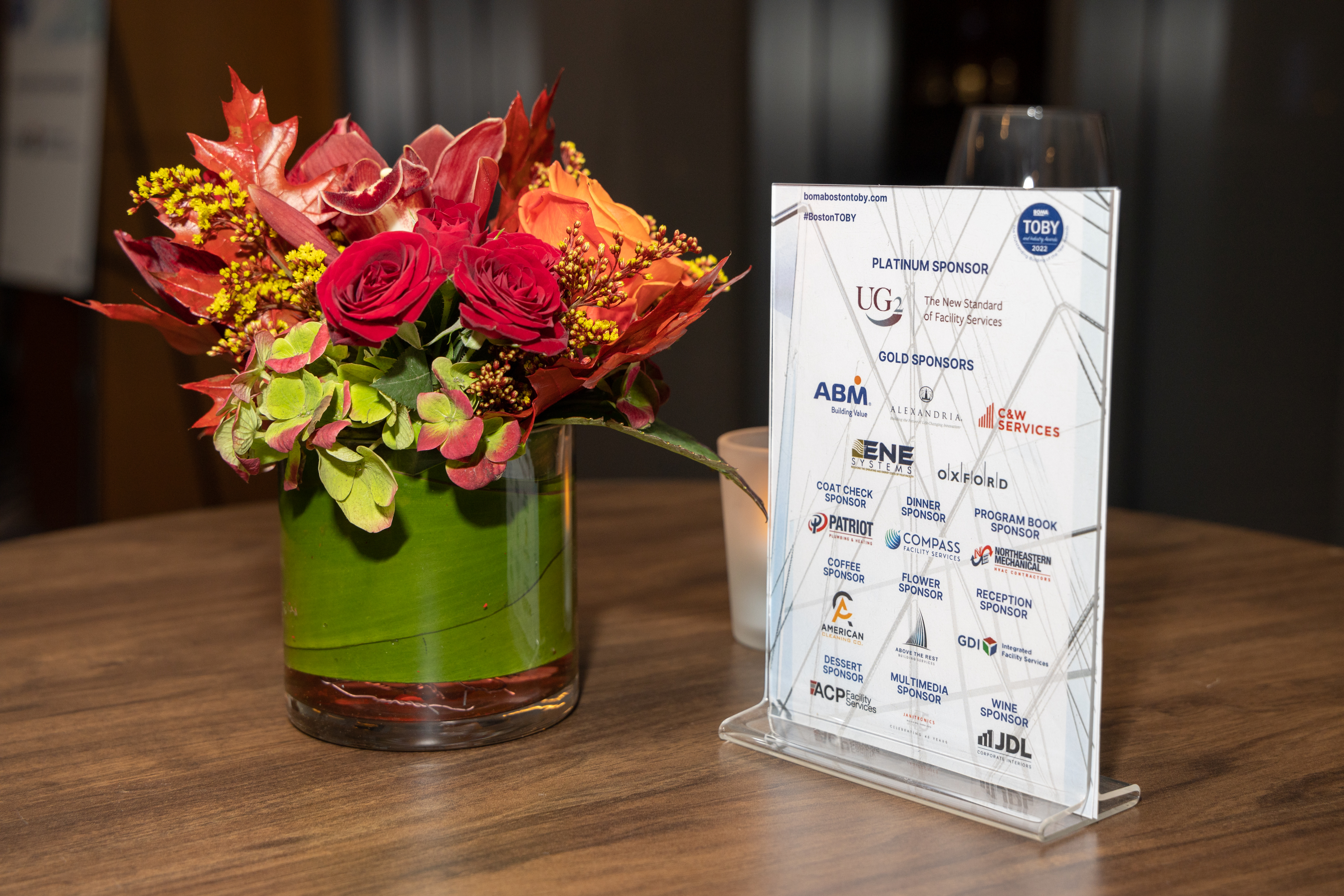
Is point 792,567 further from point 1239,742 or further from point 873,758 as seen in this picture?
point 1239,742

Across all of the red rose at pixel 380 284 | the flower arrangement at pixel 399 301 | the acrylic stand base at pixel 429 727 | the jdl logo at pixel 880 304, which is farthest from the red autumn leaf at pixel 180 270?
the jdl logo at pixel 880 304

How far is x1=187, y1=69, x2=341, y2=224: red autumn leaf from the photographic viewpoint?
0.58 metres

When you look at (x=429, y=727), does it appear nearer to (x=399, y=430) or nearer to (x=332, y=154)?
(x=399, y=430)

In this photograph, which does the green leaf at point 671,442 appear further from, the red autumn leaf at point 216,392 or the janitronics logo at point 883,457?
the red autumn leaf at point 216,392

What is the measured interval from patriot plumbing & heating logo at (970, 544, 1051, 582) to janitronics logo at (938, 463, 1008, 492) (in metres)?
0.03

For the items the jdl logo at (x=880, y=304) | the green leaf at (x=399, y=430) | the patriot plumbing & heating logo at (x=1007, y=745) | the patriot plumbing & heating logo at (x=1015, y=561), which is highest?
the jdl logo at (x=880, y=304)

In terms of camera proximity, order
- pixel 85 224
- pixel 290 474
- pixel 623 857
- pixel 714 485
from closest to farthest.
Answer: pixel 623 857 < pixel 290 474 < pixel 714 485 < pixel 85 224

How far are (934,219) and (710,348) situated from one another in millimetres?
2200

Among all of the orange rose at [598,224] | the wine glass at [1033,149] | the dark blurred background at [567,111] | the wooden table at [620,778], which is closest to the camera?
the wooden table at [620,778]

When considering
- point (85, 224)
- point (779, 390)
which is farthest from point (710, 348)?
point (779, 390)

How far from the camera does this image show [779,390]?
0.60m

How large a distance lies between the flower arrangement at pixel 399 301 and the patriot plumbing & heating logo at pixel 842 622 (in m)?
0.08

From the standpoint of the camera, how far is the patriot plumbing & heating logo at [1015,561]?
0.51 m

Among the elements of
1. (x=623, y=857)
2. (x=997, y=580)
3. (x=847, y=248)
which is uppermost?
(x=847, y=248)
